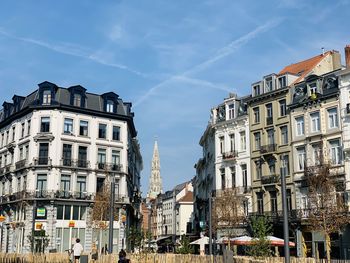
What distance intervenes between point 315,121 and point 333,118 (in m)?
1.96

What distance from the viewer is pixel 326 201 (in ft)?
120

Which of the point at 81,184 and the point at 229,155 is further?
the point at 81,184

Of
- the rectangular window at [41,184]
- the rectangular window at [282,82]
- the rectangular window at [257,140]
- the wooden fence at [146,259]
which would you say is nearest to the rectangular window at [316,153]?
the rectangular window at [257,140]

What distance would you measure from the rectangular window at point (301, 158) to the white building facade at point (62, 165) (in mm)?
22542

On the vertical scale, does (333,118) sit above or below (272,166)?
above

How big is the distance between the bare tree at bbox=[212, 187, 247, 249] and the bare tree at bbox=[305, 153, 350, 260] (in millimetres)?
9262

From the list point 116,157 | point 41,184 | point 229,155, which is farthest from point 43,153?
point 229,155

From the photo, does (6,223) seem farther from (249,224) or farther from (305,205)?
(305,205)

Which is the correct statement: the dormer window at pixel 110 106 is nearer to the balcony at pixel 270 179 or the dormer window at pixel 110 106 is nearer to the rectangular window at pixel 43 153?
the rectangular window at pixel 43 153

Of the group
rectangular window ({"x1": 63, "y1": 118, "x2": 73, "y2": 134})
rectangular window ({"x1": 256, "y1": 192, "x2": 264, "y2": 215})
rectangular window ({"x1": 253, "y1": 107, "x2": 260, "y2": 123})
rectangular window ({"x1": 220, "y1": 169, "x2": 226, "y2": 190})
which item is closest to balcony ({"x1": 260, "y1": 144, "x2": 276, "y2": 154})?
rectangular window ({"x1": 253, "y1": 107, "x2": 260, "y2": 123})

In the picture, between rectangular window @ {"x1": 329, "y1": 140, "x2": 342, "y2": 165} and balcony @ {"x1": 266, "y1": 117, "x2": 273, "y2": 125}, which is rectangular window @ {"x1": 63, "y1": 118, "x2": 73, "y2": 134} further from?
rectangular window @ {"x1": 329, "y1": 140, "x2": 342, "y2": 165}

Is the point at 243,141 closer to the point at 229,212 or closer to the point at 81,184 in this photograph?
the point at 229,212

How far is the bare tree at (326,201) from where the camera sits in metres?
36.0

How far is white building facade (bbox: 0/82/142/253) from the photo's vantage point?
177ft
